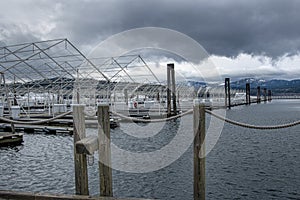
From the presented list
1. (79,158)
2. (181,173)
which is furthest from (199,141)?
(181,173)

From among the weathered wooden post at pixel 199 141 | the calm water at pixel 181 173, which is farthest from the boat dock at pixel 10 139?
the weathered wooden post at pixel 199 141

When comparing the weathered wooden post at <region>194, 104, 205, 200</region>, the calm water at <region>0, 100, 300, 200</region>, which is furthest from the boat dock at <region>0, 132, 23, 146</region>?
the weathered wooden post at <region>194, 104, 205, 200</region>

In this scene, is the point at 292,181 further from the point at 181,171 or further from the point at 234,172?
the point at 181,171

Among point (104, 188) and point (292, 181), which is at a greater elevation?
point (104, 188)

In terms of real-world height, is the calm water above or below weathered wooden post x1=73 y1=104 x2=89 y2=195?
below

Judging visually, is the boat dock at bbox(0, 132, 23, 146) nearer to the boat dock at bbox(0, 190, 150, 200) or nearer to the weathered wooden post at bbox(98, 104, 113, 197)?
the boat dock at bbox(0, 190, 150, 200)

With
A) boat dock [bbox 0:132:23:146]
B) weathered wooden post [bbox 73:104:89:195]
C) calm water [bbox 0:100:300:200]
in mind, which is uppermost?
weathered wooden post [bbox 73:104:89:195]

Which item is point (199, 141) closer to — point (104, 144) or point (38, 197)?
point (104, 144)

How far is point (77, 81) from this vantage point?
21.7 metres

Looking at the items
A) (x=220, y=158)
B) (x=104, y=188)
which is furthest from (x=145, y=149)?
(x=104, y=188)

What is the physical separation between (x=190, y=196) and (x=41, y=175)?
4.16 meters

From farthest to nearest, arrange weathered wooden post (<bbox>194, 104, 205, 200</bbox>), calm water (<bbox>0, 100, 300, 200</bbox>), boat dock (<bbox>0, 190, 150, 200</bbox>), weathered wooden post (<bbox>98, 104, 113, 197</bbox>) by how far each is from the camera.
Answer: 1. calm water (<bbox>0, 100, 300, 200</bbox>)
2. weathered wooden post (<bbox>98, 104, 113, 197</bbox>)
3. weathered wooden post (<bbox>194, 104, 205, 200</bbox>)
4. boat dock (<bbox>0, 190, 150, 200</bbox>)

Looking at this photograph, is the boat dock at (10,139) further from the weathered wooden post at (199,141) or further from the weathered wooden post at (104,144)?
the weathered wooden post at (199,141)

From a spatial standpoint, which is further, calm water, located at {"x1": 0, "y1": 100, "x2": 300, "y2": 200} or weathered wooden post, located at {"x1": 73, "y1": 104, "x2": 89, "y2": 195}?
calm water, located at {"x1": 0, "y1": 100, "x2": 300, "y2": 200}
